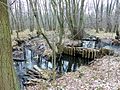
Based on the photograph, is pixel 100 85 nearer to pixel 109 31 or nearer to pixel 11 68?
pixel 11 68

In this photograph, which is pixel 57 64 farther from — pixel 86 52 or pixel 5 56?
pixel 5 56

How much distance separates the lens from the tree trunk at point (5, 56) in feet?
12.6

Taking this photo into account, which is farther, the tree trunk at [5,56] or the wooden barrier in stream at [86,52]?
the wooden barrier in stream at [86,52]

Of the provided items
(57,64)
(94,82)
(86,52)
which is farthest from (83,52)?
(94,82)

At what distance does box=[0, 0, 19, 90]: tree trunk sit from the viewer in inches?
151

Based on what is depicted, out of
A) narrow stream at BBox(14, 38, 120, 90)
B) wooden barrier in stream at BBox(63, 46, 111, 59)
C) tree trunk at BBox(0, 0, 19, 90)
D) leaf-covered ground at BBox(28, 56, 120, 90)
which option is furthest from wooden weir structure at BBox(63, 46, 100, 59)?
tree trunk at BBox(0, 0, 19, 90)

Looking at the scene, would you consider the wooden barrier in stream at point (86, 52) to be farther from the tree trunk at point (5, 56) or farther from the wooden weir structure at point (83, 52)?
the tree trunk at point (5, 56)

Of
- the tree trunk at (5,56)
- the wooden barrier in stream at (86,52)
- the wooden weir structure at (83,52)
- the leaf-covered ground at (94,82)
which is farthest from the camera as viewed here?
the wooden weir structure at (83,52)

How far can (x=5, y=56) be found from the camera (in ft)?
13.1

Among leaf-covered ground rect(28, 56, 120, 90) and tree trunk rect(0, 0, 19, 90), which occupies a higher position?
tree trunk rect(0, 0, 19, 90)

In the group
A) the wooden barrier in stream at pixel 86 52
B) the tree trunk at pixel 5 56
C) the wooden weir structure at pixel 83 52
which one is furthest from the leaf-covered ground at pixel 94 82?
the wooden weir structure at pixel 83 52

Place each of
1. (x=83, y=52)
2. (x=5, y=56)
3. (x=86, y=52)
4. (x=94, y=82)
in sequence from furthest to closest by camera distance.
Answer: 1. (x=83, y=52)
2. (x=86, y=52)
3. (x=94, y=82)
4. (x=5, y=56)

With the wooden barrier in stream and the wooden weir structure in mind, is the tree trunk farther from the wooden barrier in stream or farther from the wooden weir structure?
the wooden weir structure

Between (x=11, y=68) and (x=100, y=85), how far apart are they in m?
5.70
